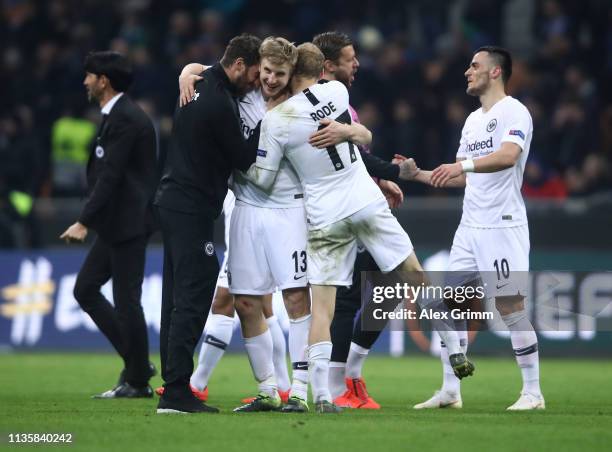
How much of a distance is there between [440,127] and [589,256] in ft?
13.5

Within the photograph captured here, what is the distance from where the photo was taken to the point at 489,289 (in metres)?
9.34

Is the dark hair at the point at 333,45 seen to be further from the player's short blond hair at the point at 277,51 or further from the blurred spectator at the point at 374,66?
the blurred spectator at the point at 374,66

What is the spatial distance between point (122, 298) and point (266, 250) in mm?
1891

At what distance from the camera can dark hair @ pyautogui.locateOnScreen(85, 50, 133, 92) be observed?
1015cm

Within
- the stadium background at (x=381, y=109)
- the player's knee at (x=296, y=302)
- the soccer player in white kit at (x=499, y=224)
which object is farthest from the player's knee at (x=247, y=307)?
the stadium background at (x=381, y=109)

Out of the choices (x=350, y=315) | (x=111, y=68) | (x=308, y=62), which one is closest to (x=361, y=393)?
(x=350, y=315)

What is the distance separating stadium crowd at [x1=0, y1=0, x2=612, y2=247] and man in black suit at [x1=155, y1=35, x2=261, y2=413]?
7104mm

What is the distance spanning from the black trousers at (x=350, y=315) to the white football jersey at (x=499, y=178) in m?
0.85

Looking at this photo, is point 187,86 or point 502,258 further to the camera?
point 502,258

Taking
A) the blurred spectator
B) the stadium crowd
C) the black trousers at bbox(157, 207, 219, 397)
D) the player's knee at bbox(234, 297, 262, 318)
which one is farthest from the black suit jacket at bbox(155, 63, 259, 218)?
the stadium crowd

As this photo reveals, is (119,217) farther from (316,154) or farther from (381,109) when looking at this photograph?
(381,109)

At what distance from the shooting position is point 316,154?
8.39 m

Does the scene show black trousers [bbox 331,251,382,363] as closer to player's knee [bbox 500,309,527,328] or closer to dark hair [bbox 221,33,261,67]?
player's knee [bbox 500,309,527,328]

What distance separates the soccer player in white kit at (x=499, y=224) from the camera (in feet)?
30.2
